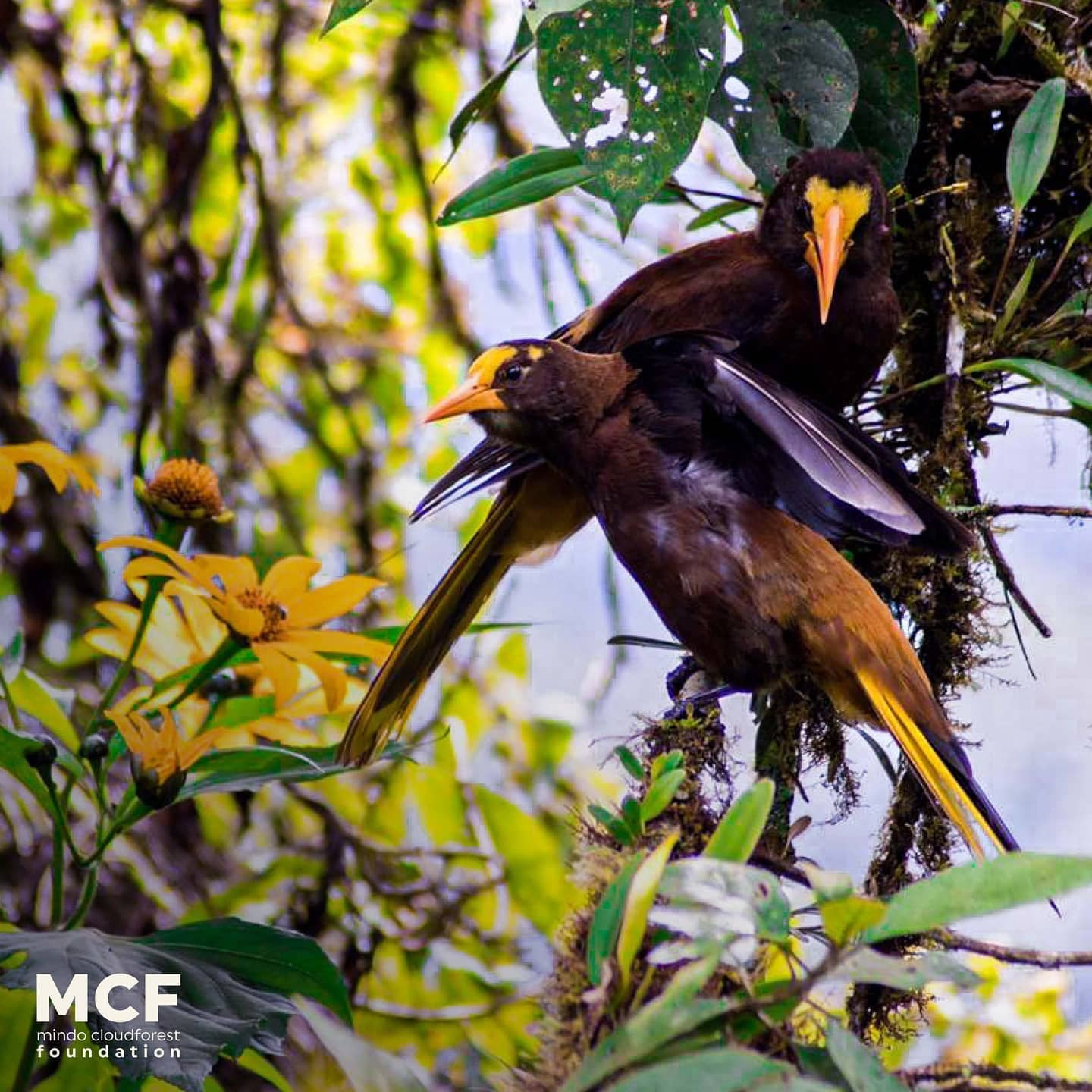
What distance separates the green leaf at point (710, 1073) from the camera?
0.54 metres

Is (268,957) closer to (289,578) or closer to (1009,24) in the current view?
(289,578)

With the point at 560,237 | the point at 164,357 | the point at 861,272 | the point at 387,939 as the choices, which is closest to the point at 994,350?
the point at 861,272

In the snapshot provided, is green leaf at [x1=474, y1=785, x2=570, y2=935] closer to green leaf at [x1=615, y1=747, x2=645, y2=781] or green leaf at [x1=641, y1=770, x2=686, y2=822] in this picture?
green leaf at [x1=615, y1=747, x2=645, y2=781]

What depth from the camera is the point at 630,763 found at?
3.02 ft

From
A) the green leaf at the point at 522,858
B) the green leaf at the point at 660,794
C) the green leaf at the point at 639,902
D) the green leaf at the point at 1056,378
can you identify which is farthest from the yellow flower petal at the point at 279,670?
the green leaf at the point at 522,858

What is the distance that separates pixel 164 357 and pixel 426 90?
713 mm

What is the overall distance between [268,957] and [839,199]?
2.31ft

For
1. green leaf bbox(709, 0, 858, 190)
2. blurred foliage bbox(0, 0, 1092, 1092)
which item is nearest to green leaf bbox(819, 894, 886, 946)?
blurred foliage bbox(0, 0, 1092, 1092)

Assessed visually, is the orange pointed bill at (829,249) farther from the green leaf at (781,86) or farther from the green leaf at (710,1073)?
the green leaf at (710,1073)

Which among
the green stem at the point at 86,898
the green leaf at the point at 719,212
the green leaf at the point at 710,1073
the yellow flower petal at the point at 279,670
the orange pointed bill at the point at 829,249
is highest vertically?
the green leaf at the point at 719,212

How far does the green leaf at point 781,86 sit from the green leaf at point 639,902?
60 cm

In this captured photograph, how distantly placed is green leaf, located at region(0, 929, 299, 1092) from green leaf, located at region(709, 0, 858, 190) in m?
0.71

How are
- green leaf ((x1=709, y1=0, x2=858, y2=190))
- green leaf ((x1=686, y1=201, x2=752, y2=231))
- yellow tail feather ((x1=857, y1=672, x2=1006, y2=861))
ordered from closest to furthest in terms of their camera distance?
yellow tail feather ((x1=857, y1=672, x2=1006, y2=861)), green leaf ((x1=709, y1=0, x2=858, y2=190)), green leaf ((x1=686, y1=201, x2=752, y2=231))

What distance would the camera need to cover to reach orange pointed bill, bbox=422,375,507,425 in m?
1.05
